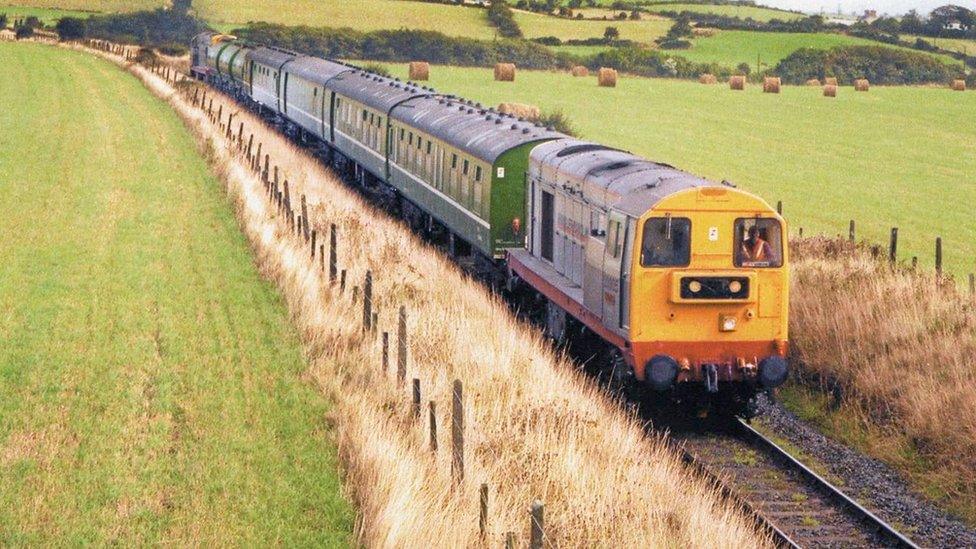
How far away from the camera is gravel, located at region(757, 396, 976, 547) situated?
13406 millimetres

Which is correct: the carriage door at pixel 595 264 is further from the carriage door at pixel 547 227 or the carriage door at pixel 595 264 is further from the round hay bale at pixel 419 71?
the round hay bale at pixel 419 71

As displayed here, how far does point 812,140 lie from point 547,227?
3315 centimetres

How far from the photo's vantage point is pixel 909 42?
11156 cm

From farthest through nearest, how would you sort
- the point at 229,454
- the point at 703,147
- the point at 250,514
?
the point at 703,147 < the point at 229,454 < the point at 250,514

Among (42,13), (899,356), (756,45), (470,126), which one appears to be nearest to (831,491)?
(899,356)

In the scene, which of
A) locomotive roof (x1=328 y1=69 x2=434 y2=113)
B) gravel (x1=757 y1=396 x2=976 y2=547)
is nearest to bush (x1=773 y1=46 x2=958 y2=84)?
locomotive roof (x1=328 y1=69 x2=434 y2=113)

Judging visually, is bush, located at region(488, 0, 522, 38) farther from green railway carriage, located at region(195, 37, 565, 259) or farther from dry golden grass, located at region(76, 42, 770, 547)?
dry golden grass, located at region(76, 42, 770, 547)

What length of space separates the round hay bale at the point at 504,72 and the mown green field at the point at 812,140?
0.99 meters

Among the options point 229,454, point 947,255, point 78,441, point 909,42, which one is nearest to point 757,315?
point 229,454

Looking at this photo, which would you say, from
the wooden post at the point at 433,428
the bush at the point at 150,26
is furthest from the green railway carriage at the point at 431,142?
the bush at the point at 150,26

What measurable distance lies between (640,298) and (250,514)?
597cm

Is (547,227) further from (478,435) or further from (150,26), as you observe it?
(150,26)

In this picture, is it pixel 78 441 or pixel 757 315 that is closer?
pixel 78 441

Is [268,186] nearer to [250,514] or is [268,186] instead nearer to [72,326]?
[72,326]
